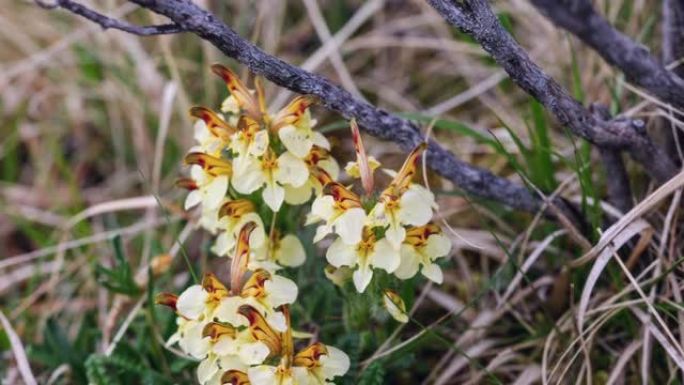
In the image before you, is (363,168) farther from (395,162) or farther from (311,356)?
(395,162)

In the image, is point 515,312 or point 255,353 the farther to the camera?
point 515,312

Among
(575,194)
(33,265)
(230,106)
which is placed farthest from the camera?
(33,265)

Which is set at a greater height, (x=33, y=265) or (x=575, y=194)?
(x=575, y=194)

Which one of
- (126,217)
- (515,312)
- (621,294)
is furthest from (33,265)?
(621,294)

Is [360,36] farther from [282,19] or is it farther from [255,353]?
[255,353]

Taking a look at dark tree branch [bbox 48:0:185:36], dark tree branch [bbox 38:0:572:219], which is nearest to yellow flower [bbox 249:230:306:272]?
dark tree branch [bbox 38:0:572:219]

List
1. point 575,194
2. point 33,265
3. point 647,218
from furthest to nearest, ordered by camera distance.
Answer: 1. point 33,265
2. point 575,194
3. point 647,218

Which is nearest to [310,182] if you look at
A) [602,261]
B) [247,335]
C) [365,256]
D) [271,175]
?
[271,175]
